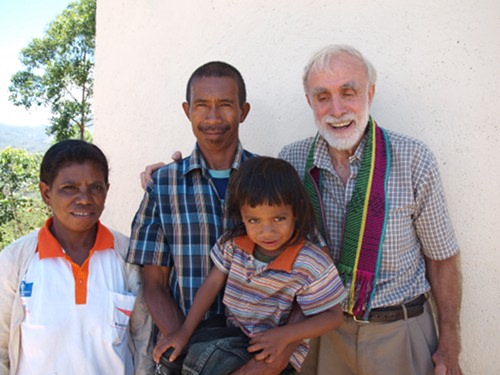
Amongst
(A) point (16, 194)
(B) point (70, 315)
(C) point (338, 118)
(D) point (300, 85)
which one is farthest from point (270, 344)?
(A) point (16, 194)

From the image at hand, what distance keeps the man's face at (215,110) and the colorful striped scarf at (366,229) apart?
2.01 feet

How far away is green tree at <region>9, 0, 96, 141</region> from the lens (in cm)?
941

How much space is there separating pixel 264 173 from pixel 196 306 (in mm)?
581

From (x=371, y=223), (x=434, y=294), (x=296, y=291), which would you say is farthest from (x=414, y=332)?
(x=296, y=291)

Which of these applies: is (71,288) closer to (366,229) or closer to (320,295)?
(320,295)

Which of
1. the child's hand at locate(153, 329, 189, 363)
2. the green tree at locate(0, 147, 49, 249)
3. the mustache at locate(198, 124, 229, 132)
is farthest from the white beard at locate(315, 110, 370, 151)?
the green tree at locate(0, 147, 49, 249)

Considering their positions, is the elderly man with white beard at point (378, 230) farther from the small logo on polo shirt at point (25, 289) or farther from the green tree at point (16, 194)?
the green tree at point (16, 194)

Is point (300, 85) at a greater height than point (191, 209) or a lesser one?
greater

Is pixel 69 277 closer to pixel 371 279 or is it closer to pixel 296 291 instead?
pixel 296 291

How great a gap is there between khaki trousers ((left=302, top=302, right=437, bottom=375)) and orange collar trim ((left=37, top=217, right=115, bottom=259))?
3.61ft

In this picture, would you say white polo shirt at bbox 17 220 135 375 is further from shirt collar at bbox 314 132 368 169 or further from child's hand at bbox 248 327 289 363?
shirt collar at bbox 314 132 368 169

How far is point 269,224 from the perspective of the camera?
6.01 feet

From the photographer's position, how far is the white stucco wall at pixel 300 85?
241 centimetres

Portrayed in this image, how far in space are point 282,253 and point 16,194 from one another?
25.0 feet
